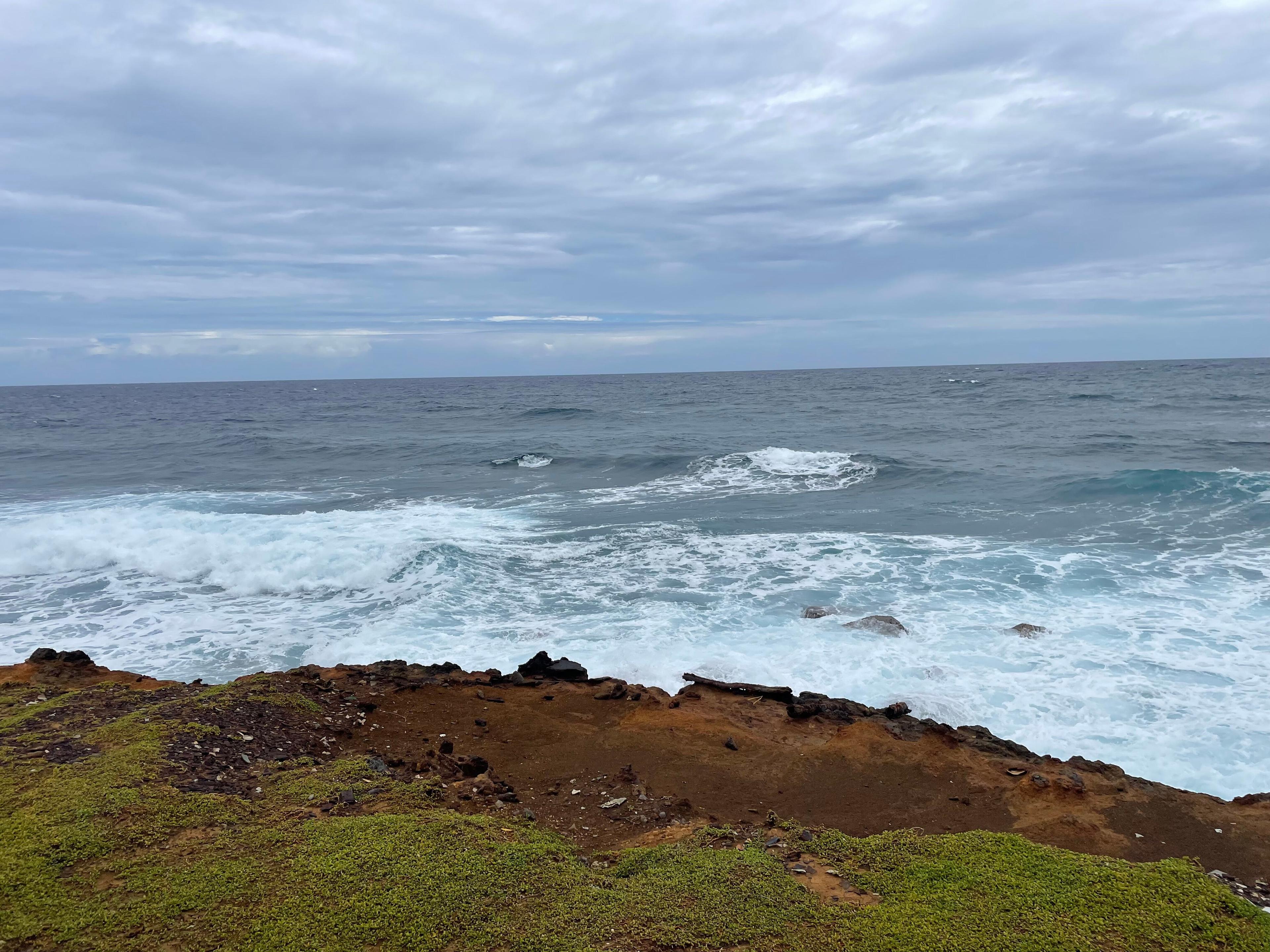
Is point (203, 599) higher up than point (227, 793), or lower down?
lower down

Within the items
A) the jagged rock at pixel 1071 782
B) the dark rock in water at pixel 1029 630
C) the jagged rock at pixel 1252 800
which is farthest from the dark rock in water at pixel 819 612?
the jagged rock at pixel 1252 800

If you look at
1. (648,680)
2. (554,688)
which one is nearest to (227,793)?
(554,688)

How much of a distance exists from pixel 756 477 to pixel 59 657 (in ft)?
74.2

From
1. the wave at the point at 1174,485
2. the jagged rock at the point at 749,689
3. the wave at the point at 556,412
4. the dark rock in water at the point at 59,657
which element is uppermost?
the wave at the point at 556,412

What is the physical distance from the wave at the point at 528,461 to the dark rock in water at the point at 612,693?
22496 millimetres

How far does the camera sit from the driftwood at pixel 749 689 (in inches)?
373

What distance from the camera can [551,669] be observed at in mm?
10117

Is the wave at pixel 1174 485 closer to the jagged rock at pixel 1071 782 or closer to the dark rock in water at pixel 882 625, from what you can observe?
the dark rock in water at pixel 882 625

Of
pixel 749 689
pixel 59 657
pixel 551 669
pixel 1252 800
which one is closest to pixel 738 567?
pixel 749 689

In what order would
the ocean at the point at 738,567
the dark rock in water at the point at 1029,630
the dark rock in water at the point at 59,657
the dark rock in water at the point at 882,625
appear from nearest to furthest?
the dark rock in water at the point at 59,657, the ocean at the point at 738,567, the dark rock in water at the point at 1029,630, the dark rock in water at the point at 882,625

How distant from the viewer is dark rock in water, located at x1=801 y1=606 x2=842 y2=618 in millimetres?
13195

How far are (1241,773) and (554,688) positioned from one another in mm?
7974

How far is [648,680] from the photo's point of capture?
1109 centimetres

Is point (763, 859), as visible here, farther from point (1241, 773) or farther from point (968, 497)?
point (968, 497)
